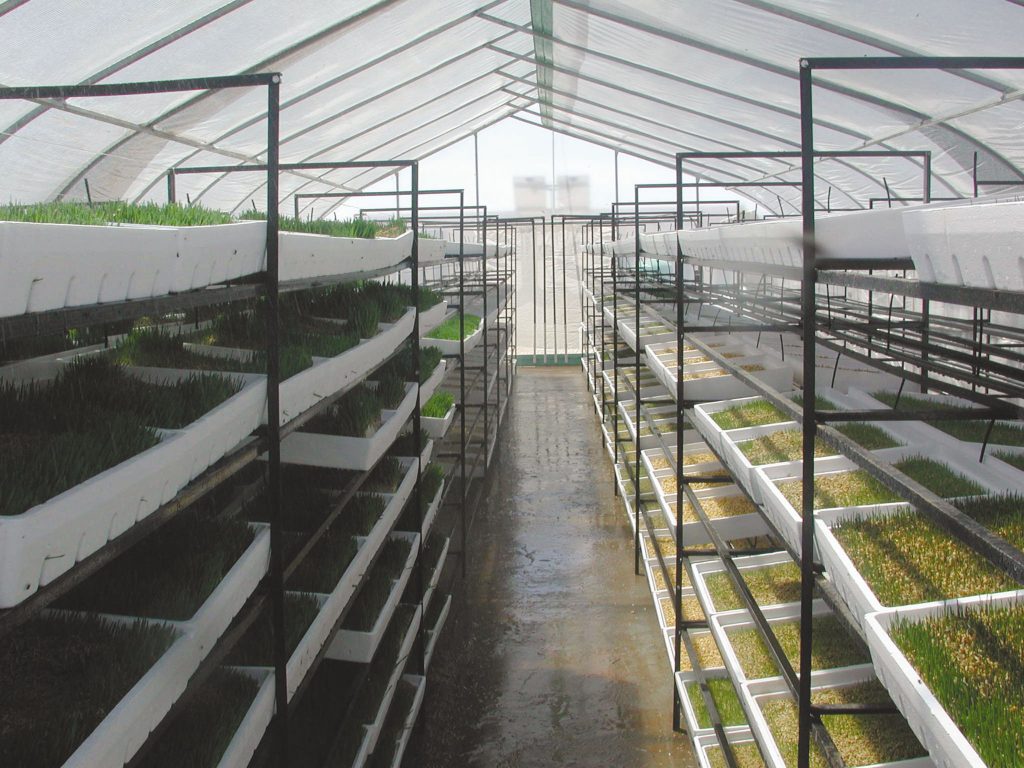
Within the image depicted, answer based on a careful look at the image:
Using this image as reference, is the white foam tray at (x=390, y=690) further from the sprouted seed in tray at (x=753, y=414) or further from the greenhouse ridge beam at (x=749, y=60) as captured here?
the greenhouse ridge beam at (x=749, y=60)

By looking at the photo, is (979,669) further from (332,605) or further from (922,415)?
(332,605)

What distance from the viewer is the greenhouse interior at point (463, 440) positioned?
1.29 meters

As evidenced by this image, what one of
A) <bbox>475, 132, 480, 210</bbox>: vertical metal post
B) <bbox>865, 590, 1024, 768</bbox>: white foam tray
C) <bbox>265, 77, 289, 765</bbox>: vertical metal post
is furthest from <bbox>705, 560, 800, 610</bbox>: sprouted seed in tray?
<bbox>475, 132, 480, 210</bbox>: vertical metal post

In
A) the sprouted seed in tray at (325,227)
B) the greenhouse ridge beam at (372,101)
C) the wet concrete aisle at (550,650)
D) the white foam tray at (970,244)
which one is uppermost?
the greenhouse ridge beam at (372,101)

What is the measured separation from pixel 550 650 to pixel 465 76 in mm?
5954

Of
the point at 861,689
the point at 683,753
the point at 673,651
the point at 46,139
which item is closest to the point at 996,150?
the point at 673,651

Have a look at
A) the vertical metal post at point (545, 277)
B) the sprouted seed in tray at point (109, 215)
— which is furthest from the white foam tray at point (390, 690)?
the vertical metal post at point (545, 277)

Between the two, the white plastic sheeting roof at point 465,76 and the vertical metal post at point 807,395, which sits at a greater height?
the white plastic sheeting roof at point 465,76

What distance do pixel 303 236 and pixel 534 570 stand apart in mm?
4097

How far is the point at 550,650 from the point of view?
4629mm

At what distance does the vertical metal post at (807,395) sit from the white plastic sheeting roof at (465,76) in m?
2.64

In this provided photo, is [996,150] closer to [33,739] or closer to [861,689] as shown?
[861,689]

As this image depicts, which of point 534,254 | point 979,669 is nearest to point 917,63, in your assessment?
point 979,669

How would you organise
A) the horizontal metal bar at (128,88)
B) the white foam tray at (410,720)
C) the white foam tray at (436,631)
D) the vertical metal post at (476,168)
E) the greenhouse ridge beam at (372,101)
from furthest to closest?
the vertical metal post at (476,168) < the greenhouse ridge beam at (372,101) < the white foam tray at (436,631) < the white foam tray at (410,720) < the horizontal metal bar at (128,88)
